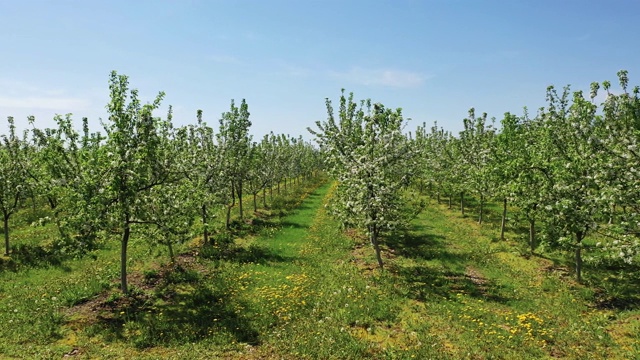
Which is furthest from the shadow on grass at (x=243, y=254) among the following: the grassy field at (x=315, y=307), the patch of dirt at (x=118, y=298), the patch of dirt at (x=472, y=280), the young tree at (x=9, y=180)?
the young tree at (x=9, y=180)

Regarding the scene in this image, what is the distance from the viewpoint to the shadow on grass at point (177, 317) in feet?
50.4

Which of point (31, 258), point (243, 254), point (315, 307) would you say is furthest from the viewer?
point (243, 254)

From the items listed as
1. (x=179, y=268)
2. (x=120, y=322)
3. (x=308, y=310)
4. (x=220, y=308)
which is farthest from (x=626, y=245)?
(x=179, y=268)

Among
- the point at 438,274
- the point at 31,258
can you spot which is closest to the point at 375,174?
the point at 438,274

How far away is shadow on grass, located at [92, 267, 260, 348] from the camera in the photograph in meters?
15.4

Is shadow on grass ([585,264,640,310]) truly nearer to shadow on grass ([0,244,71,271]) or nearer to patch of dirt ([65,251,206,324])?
patch of dirt ([65,251,206,324])

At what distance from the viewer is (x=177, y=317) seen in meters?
17.3

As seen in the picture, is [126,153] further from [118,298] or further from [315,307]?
[315,307]

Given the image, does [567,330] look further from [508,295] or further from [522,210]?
[522,210]

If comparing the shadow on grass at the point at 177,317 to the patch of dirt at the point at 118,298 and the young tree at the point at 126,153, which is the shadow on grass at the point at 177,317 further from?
the young tree at the point at 126,153

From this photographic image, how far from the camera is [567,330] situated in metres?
15.9

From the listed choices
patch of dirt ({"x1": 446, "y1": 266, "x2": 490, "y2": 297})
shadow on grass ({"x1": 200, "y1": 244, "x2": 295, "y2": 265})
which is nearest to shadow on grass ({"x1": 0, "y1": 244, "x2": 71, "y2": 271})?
shadow on grass ({"x1": 200, "y1": 244, "x2": 295, "y2": 265})

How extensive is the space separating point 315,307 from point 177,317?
616 cm

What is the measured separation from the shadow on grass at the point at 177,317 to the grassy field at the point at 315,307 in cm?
7
